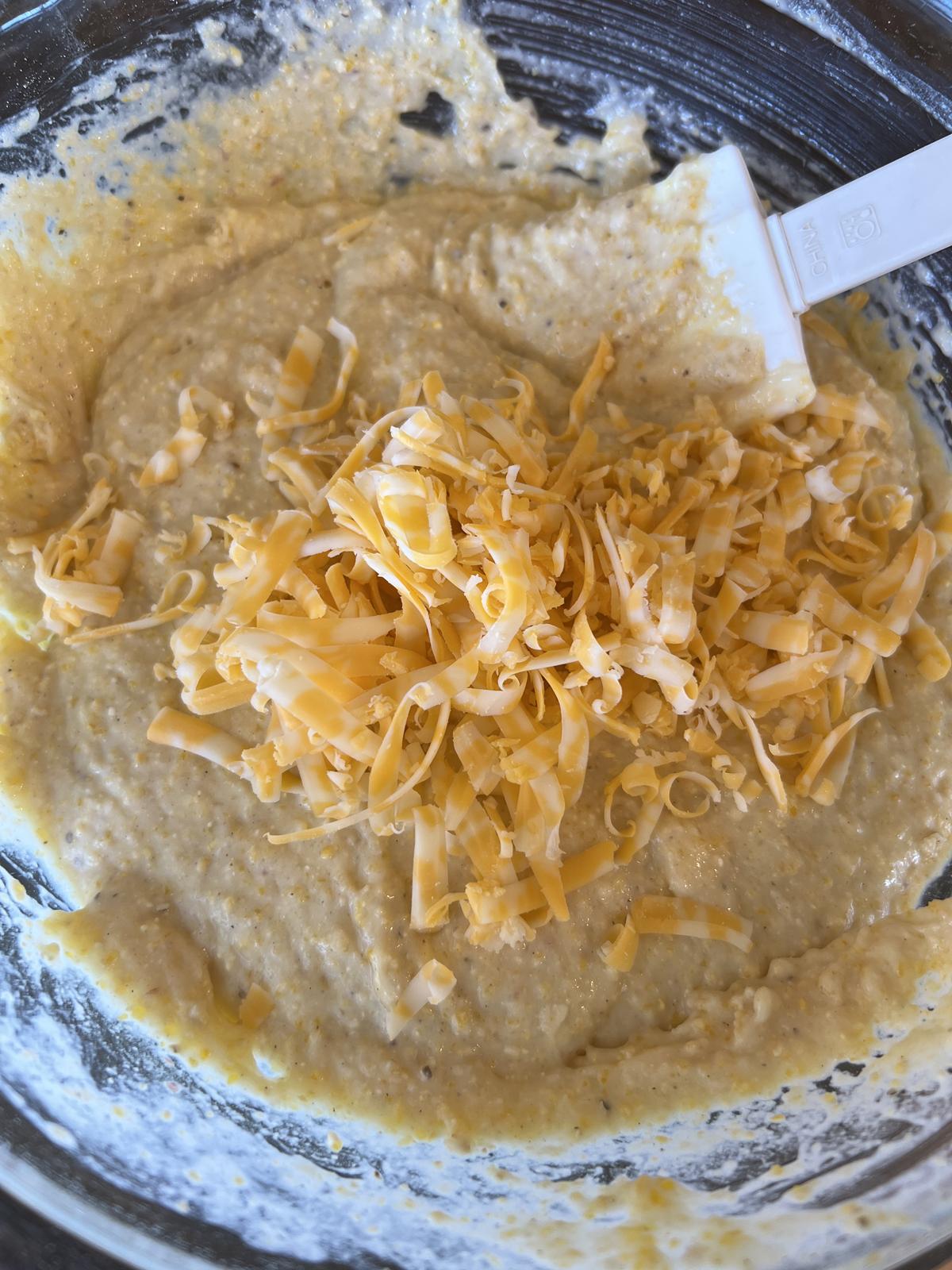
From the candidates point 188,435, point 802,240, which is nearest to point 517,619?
point 188,435

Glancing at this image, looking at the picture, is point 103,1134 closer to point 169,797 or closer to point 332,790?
point 169,797

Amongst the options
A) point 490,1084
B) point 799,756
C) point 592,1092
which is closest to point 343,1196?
point 490,1084

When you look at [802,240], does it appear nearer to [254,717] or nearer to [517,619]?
[517,619]

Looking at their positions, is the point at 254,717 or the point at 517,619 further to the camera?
the point at 254,717

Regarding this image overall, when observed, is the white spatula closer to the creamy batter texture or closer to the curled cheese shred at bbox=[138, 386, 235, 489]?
the creamy batter texture

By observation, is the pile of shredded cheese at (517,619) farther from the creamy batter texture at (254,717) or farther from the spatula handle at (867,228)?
the spatula handle at (867,228)

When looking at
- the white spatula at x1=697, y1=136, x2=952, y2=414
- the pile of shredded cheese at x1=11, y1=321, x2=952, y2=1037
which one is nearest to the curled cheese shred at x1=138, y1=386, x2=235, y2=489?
the pile of shredded cheese at x1=11, y1=321, x2=952, y2=1037
